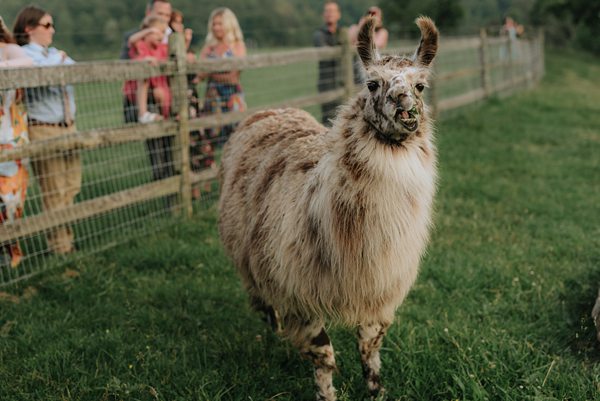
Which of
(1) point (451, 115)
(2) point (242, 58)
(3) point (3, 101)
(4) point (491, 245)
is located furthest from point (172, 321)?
(1) point (451, 115)

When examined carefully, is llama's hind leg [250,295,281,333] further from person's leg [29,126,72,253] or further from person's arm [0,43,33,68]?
person's arm [0,43,33,68]

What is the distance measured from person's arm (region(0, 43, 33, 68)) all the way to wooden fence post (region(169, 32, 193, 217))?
1484 mm

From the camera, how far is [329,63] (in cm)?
834

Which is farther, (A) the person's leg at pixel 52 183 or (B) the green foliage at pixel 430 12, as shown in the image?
(B) the green foliage at pixel 430 12

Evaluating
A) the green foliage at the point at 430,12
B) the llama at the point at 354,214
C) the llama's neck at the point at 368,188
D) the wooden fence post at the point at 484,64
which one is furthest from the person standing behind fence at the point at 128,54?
the green foliage at the point at 430,12

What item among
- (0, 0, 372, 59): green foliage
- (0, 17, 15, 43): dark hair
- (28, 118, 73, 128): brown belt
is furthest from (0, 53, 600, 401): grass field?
(0, 0, 372, 59): green foliage

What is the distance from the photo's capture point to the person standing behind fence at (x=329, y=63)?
8.31m

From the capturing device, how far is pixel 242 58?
6242 millimetres

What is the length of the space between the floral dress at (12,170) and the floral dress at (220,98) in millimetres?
2341

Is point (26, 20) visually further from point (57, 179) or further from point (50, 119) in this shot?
point (57, 179)

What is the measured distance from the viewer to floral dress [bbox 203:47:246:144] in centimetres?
659

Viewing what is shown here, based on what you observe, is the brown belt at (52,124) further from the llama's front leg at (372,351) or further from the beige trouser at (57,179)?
the llama's front leg at (372,351)

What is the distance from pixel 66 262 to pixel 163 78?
6.89 ft

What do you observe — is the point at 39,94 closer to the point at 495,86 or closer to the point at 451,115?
the point at 451,115
